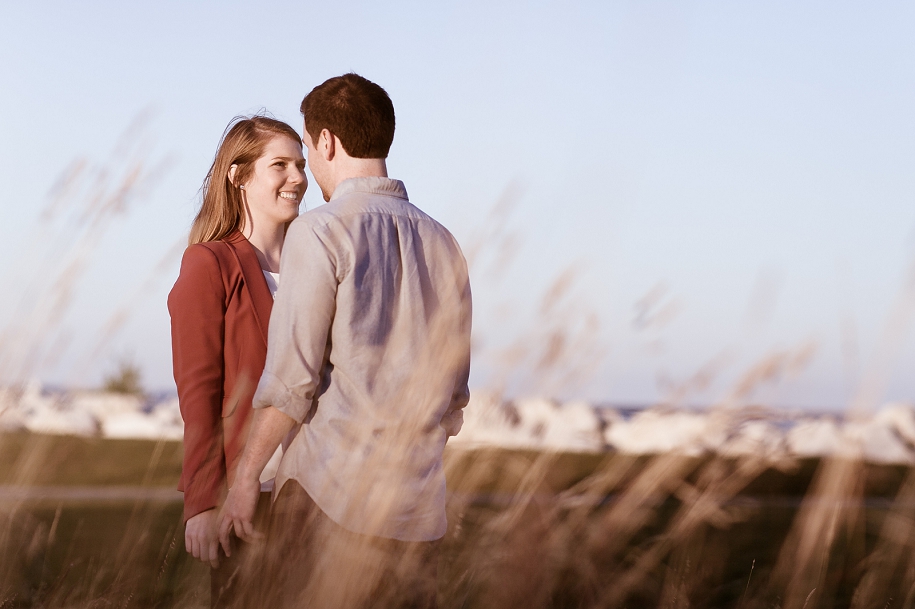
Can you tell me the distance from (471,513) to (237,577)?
18.7 inches

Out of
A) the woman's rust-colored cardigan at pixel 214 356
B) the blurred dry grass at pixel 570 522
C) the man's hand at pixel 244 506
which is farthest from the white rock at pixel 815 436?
the woman's rust-colored cardigan at pixel 214 356

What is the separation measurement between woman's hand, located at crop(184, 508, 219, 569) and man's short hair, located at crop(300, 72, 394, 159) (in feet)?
2.63

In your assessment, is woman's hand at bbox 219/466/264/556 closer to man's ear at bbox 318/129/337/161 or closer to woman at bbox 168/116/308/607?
woman at bbox 168/116/308/607

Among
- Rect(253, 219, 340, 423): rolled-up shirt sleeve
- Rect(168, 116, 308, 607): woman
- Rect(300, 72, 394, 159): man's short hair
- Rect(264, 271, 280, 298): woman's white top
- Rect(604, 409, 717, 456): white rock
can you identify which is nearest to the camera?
Rect(604, 409, 717, 456): white rock

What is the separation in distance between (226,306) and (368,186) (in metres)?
0.47

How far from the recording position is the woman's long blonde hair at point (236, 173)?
203 centimetres

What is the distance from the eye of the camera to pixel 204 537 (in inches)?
66.4

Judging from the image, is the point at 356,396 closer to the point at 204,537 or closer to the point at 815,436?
the point at 204,537

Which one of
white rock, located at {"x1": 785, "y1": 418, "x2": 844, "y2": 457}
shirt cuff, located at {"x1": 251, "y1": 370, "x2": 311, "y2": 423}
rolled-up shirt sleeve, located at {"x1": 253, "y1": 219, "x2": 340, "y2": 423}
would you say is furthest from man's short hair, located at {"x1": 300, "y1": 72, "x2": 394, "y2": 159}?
white rock, located at {"x1": 785, "y1": 418, "x2": 844, "y2": 457}

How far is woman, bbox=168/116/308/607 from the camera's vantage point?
1729mm

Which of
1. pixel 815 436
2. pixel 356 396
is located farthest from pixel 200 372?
pixel 815 436

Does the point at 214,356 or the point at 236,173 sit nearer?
the point at 214,356

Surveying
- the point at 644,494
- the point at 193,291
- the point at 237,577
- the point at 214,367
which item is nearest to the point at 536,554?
the point at 644,494

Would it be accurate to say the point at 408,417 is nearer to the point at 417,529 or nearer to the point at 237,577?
the point at 417,529
